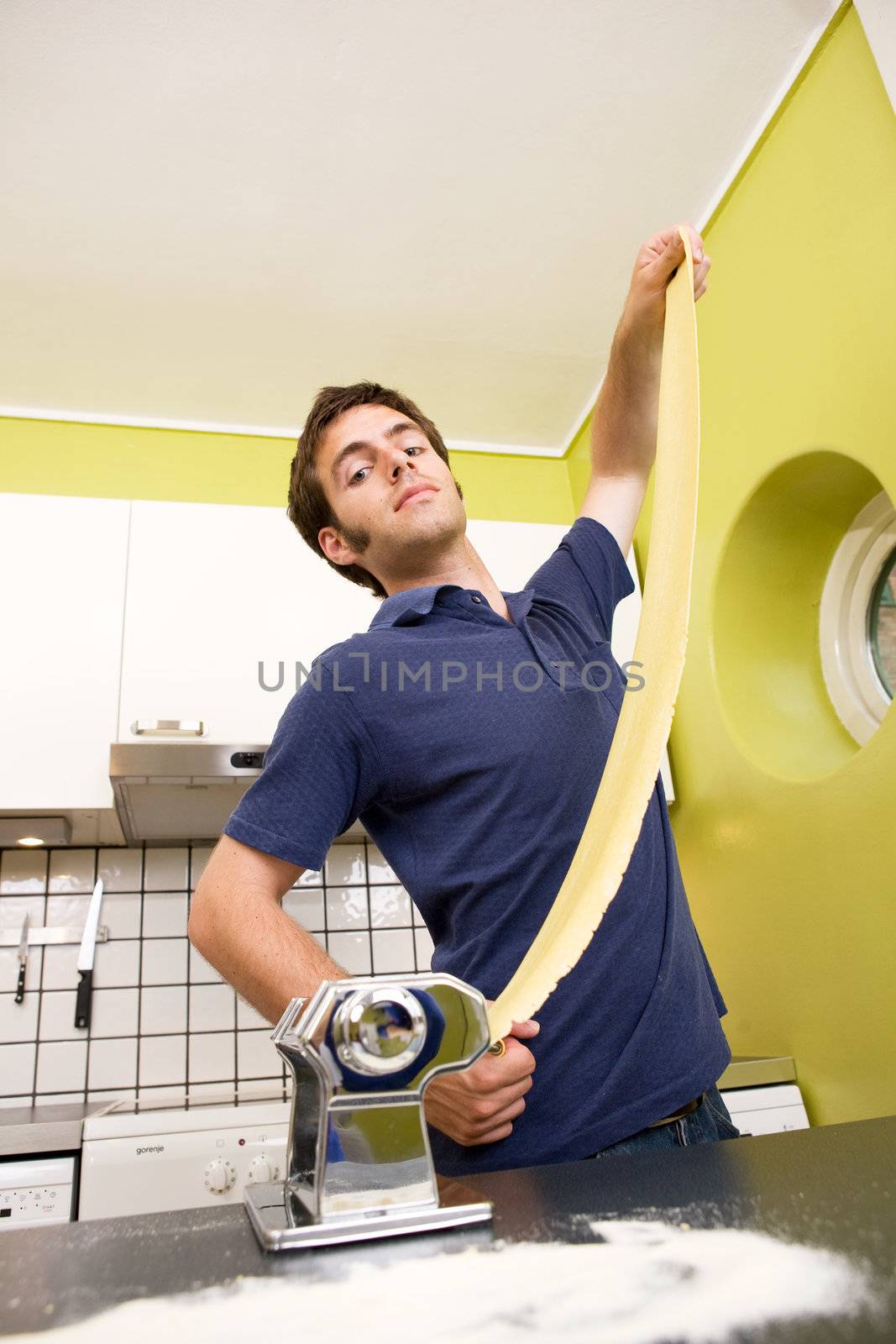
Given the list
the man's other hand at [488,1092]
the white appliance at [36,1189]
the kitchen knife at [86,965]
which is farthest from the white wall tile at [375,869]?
the man's other hand at [488,1092]

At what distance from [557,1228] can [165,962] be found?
1.84 meters

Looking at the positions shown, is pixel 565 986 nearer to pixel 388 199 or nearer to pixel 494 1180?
pixel 494 1180

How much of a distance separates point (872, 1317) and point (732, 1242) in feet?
0.27

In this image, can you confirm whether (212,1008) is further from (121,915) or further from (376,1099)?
(376,1099)

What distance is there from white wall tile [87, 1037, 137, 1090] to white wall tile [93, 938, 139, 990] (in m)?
0.11

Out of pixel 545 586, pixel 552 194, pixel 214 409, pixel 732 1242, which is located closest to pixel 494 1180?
pixel 732 1242

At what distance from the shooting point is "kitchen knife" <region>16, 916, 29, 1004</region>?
6.66 ft

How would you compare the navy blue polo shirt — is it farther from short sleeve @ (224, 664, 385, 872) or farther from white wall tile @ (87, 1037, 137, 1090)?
white wall tile @ (87, 1037, 137, 1090)

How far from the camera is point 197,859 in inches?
87.1

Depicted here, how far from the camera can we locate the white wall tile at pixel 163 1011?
2.06m

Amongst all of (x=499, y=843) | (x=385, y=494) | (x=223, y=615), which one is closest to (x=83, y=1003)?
(x=223, y=615)

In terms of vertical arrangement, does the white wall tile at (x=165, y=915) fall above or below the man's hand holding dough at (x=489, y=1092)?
above

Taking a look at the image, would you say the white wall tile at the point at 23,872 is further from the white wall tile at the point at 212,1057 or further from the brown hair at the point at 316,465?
the brown hair at the point at 316,465

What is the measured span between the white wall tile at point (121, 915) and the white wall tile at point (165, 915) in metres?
0.02
